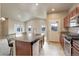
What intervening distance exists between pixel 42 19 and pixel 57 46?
55 centimetres

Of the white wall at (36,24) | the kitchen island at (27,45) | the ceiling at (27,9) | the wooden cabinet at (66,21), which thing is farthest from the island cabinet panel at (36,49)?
the wooden cabinet at (66,21)

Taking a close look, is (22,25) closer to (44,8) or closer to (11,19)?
(11,19)

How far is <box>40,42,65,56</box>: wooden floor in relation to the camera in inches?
79.0

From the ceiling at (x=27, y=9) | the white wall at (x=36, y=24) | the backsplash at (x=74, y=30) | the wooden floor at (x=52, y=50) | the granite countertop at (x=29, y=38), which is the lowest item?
the wooden floor at (x=52, y=50)

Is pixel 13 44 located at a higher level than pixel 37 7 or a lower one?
lower

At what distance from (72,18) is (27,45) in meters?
0.95

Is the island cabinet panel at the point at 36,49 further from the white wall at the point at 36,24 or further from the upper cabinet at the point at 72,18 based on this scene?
the upper cabinet at the point at 72,18

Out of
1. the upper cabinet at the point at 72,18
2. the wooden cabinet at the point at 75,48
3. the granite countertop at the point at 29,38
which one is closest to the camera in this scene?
the wooden cabinet at the point at 75,48

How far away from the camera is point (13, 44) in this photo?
6.80 feet

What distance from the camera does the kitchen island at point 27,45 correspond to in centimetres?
205

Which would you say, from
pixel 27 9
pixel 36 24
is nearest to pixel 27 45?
pixel 36 24

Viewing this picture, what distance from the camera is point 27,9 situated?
2055 millimetres

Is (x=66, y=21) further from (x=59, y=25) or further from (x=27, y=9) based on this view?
(x=27, y=9)

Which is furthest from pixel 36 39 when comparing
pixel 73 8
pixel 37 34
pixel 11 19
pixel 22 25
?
pixel 73 8
